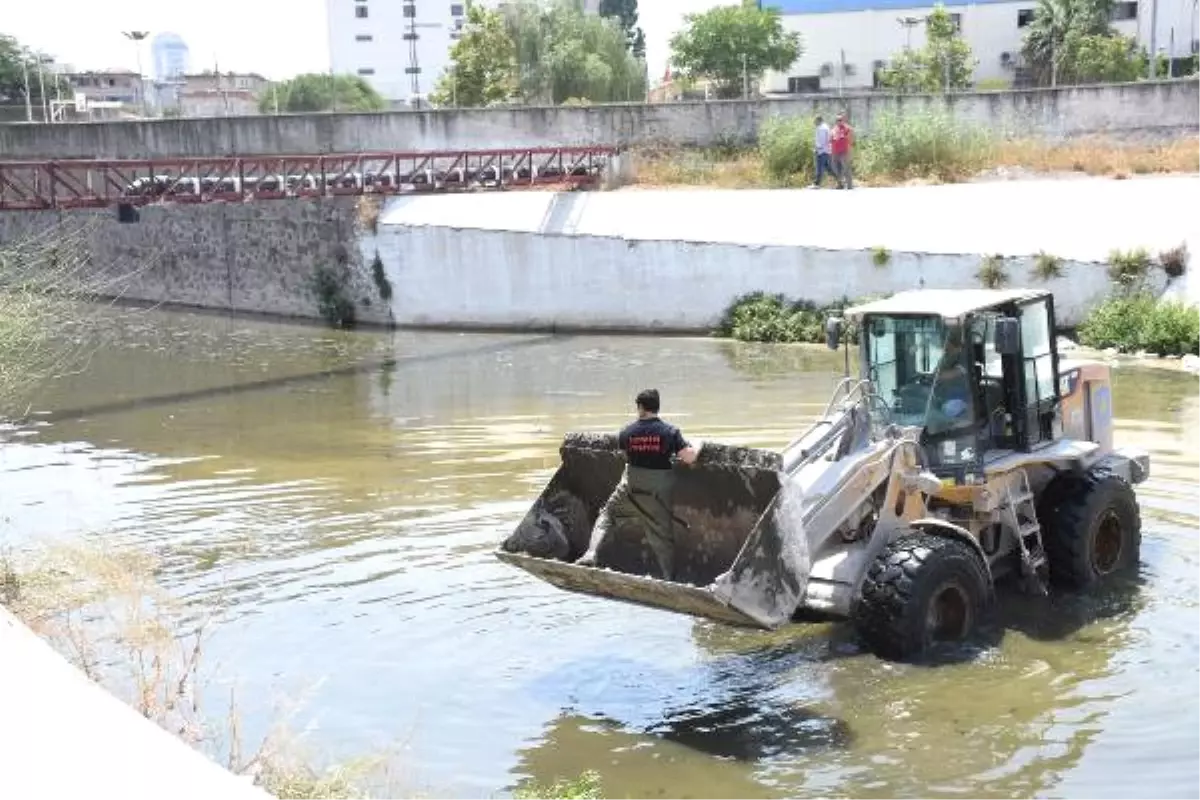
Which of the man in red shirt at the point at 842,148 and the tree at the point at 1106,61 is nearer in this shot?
the man in red shirt at the point at 842,148

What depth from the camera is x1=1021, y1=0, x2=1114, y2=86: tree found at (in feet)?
215

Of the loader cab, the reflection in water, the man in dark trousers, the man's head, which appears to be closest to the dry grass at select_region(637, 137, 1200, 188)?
the reflection in water

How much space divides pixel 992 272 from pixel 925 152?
6960 millimetres

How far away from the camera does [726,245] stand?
91.8 ft

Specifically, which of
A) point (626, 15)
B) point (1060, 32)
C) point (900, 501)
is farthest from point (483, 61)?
point (626, 15)

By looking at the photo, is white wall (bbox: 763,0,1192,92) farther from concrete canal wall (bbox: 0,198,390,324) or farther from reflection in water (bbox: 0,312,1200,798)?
reflection in water (bbox: 0,312,1200,798)

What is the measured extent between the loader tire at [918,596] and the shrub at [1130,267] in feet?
50.2

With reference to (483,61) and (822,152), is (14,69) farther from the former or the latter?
(822,152)

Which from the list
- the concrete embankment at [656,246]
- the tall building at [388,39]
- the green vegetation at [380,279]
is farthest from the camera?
the tall building at [388,39]

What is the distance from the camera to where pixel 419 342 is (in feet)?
98.0

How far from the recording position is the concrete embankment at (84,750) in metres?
6.08

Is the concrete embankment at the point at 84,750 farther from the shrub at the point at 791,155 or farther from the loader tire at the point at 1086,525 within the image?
the shrub at the point at 791,155

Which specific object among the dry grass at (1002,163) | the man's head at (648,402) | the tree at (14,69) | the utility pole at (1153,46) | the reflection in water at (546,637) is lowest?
the reflection in water at (546,637)

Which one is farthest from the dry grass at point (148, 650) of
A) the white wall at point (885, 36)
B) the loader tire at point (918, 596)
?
the white wall at point (885, 36)
